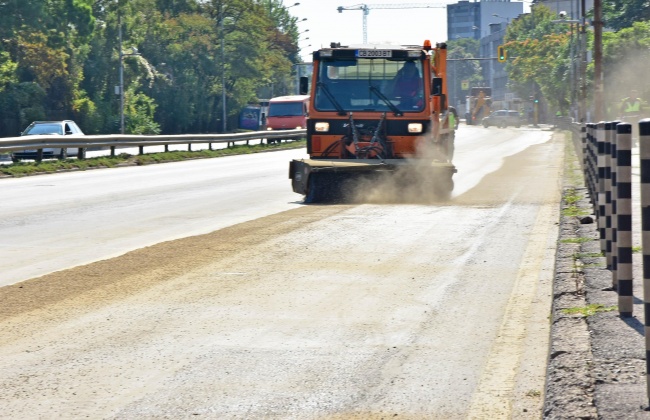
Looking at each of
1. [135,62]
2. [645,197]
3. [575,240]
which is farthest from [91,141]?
[135,62]

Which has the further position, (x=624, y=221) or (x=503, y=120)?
(x=503, y=120)

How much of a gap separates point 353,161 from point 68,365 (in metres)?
13.0

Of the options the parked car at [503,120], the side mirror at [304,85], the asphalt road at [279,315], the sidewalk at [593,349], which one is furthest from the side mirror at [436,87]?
the parked car at [503,120]

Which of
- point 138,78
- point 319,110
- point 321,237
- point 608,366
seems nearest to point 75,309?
point 608,366

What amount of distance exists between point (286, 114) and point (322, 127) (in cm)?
4462

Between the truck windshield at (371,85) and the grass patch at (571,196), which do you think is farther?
the truck windshield at (371,85)

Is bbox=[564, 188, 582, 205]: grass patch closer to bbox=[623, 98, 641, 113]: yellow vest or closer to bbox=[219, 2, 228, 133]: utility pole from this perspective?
bbox=[623, 98, 641, 113]: yellow vest

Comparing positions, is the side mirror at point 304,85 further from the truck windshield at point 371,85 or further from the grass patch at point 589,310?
the grass patch at point 589,310

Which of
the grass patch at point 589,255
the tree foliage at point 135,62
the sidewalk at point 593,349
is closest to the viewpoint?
the sidewalk at point 593,349

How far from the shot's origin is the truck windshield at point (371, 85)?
2033 cm

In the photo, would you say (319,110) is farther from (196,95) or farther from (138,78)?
(196,95)

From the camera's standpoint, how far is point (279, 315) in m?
7.96

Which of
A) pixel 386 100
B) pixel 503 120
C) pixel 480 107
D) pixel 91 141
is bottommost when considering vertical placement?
pixel 503 120

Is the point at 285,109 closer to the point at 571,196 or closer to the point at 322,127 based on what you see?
the point at 322,127
